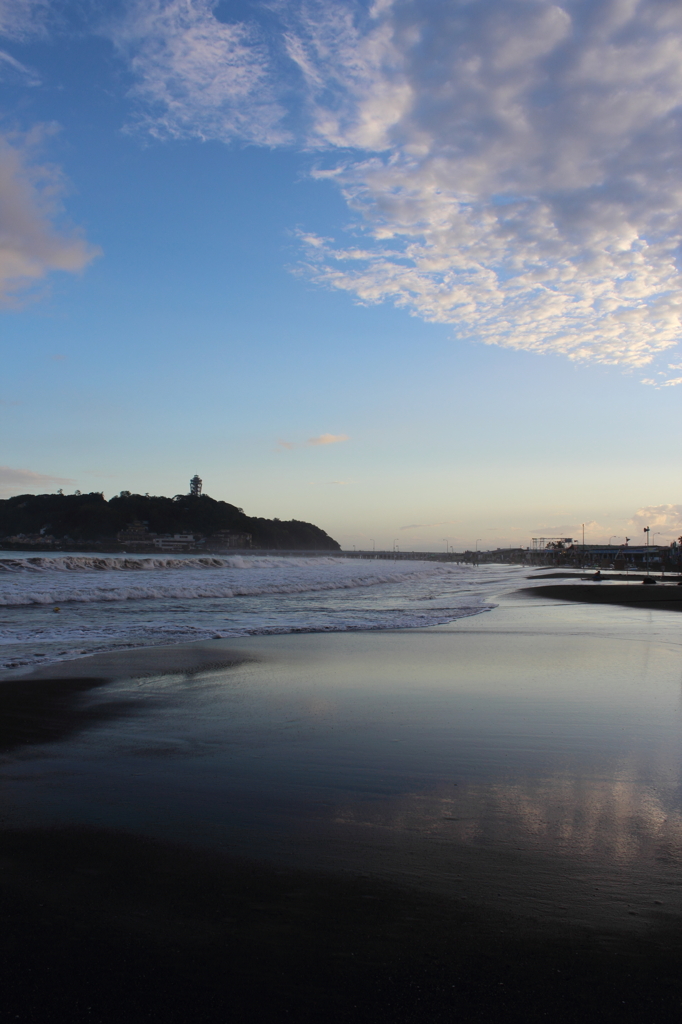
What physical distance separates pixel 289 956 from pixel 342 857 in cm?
86

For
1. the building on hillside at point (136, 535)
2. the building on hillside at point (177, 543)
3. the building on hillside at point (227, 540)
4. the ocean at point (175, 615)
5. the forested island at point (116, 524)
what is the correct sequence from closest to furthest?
1. the ocean at point (175, 615)
2. the forested island at point (116, 524)
3. the building on hillside at point (136, 535)
4. the building on hillside at point (177, 543)
5. the building on hillside at point (227, 540)

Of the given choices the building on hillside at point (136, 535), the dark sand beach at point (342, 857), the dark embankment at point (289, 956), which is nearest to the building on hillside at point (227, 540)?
the building on hillside at point (136, 535)

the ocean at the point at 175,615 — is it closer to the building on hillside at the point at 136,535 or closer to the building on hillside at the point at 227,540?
the building on hillside at the point at 136,535

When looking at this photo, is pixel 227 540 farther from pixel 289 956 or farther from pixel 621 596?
pixel 289 956

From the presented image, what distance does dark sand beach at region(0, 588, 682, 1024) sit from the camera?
2111 millimetres

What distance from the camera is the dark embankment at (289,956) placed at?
201cm

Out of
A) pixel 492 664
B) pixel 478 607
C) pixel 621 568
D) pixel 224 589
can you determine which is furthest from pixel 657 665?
pixel 621 568

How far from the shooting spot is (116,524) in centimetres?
12850

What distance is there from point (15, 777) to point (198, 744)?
1.45 m

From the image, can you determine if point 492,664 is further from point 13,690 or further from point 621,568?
point 621,568

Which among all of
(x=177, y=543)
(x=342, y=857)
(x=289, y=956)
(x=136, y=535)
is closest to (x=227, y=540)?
(x=177, y=543)

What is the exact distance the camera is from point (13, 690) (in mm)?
7184

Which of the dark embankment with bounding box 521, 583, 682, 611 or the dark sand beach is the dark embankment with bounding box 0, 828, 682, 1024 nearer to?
the dark sand beach

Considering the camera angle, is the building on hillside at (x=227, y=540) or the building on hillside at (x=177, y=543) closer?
the building on hillside at (x=177, y=543)
